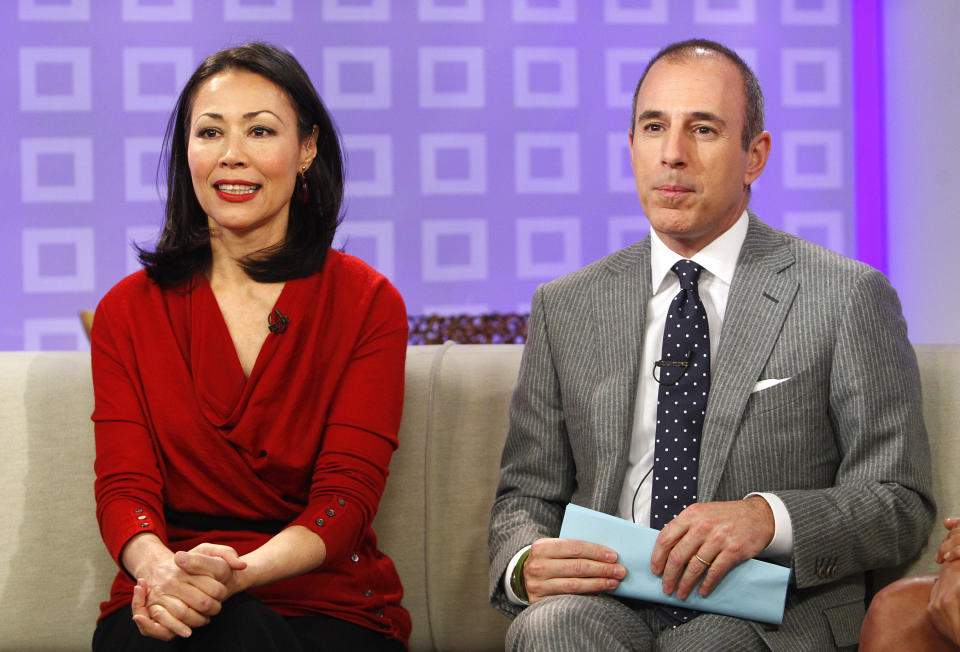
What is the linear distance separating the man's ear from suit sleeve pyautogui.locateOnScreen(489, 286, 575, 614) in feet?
1.60

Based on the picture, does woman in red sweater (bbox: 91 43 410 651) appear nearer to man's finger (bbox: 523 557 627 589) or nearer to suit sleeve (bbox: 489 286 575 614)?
suit sleeve (bbox: 489 286 575 614)

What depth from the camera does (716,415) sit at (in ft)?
5.67

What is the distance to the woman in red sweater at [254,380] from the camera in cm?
180

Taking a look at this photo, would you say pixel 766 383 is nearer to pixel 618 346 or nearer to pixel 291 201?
pixel 618 346

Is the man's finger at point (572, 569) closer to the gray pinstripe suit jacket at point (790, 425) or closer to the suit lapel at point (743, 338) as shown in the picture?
the gray pinstripe suit jacket at point (790, 425)

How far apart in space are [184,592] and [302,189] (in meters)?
0.89

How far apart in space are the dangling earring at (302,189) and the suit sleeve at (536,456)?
1.84ft

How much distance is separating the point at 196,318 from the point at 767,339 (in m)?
1.07

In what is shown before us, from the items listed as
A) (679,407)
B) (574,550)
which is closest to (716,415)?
(679,407)

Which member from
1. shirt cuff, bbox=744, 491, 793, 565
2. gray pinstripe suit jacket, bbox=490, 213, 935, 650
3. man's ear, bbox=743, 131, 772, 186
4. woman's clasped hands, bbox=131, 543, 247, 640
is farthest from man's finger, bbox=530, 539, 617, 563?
man's ear, bbox=743, 131, 772, 186

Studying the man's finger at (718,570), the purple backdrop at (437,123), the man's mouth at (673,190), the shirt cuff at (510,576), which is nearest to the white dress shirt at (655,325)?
the shirt cuff at (510,576)

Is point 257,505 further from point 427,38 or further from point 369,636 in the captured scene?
point 427,38

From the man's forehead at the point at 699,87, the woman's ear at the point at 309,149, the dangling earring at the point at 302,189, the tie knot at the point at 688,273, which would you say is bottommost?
the tie knot at the point at 688,273

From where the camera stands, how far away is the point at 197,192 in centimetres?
197
